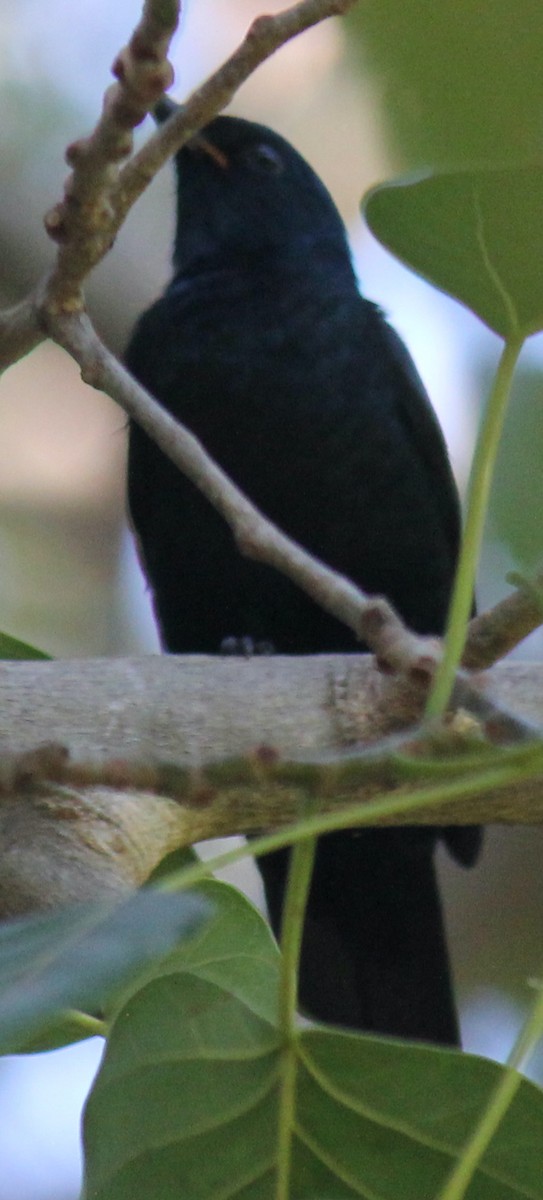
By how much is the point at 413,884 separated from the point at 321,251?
1071 millimetres

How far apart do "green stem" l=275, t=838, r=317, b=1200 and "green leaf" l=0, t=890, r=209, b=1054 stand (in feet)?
0.46

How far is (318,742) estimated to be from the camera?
139cm

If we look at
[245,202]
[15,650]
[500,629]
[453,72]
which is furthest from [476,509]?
[245,202]

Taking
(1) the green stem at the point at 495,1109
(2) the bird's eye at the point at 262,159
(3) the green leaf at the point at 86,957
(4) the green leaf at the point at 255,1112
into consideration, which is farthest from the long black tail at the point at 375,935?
(3) the green leaf at the point at 86,957

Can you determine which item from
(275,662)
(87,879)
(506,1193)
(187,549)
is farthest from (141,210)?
(506,1193)

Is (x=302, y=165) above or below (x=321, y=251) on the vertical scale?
above

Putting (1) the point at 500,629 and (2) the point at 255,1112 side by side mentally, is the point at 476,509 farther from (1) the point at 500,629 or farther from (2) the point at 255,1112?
(2) the point at 255,1112

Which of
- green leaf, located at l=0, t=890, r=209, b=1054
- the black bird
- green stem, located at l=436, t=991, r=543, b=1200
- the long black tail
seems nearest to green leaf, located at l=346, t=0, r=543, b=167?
the black bird

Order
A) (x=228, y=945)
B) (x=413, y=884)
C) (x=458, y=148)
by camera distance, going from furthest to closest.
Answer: (x=413, y=884), (x=458, y=148), (x=228, y=945)

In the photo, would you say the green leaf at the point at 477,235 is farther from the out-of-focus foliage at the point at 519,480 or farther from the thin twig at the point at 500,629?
the out-of-focus foliage at the point at 519,480

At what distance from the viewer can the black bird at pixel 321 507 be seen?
232 centimetres

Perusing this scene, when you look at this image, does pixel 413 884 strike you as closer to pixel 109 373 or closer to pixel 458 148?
pixel 458 148

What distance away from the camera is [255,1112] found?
3.55 ft

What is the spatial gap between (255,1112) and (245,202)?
1914mm
